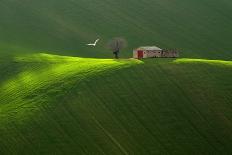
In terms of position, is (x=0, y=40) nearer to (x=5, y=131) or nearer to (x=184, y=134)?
(x=5, y=131)

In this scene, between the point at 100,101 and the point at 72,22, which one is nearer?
the point at 100,101

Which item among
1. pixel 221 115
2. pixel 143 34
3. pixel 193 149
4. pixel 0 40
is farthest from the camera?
Result: pixel 143 34

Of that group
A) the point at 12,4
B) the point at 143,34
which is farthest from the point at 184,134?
the point at 12,4

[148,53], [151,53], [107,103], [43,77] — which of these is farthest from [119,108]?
[151,53]

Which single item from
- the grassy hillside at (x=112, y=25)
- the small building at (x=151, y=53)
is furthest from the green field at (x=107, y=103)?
the small building at (x=151, y=53)

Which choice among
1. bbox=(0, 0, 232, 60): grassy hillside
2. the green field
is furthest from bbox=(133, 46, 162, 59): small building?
bbox=(0, 0, 232, 60): grassy hillside

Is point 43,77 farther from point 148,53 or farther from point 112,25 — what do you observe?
point 112,25

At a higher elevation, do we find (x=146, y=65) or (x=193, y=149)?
(x=146, y=65)
